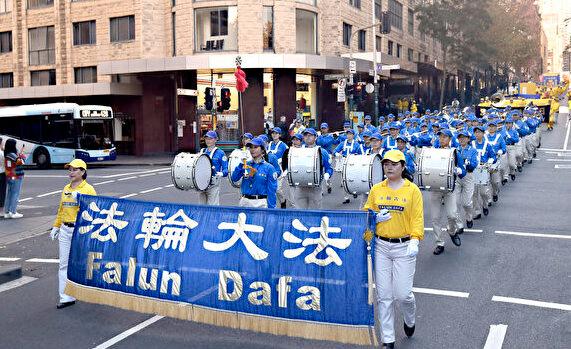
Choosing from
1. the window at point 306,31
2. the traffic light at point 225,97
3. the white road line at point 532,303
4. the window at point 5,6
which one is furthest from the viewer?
the window at point 5,6

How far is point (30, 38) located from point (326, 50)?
853 inches

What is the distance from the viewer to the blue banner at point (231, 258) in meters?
6.48

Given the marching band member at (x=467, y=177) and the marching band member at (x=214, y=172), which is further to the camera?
the marching band member at (x=214, y=172)

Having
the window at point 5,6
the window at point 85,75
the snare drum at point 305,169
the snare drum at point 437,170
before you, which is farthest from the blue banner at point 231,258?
the window at point 5,6

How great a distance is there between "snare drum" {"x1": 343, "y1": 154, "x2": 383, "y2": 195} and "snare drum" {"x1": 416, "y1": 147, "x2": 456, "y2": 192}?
118 centimetres

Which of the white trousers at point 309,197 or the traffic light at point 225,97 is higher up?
the traffic light at point 225,97

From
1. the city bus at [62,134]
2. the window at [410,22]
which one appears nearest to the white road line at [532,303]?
the city bus at [62,134]

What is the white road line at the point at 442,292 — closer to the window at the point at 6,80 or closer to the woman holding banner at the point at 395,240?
the woman holding banner at the point at 395,240

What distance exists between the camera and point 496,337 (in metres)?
6.96

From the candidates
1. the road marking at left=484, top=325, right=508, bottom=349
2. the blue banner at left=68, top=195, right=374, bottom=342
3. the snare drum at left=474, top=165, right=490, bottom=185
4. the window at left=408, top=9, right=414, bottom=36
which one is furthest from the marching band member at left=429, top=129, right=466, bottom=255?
the window at left=408, top=9, right=414, bottom=36

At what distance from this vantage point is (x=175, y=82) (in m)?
42.0

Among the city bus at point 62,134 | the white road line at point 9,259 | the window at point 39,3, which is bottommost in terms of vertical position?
the white road line at point 9,259

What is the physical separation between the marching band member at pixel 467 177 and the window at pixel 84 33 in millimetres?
35496

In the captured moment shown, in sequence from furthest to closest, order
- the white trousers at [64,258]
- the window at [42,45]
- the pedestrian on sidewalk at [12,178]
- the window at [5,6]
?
the window at [5,6], the window at [42,45], the pedestrian on sidewalk at [12,178], the white trousers at [64,258]
